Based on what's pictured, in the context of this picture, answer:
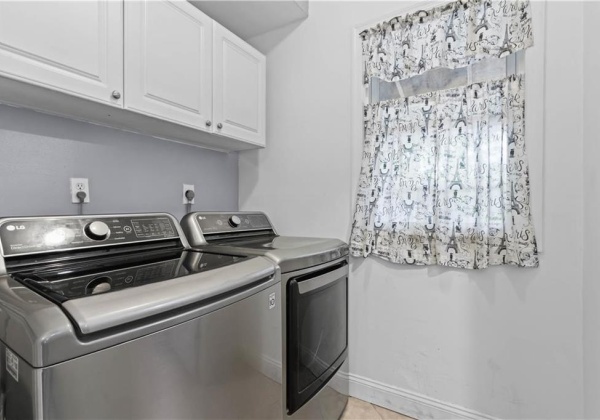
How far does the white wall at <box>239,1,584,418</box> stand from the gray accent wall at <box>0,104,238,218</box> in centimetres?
55

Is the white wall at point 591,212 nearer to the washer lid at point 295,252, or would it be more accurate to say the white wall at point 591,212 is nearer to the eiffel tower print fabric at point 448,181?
the eiffel tower print fabric at point 448,181

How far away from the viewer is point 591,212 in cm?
125

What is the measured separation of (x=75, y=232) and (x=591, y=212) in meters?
2.04

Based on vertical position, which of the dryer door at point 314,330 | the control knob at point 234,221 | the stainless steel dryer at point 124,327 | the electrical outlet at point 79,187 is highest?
the electrical outlet at point 79,187

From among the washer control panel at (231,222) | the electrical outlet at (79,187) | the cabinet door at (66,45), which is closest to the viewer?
the cabinet door at (66,45)

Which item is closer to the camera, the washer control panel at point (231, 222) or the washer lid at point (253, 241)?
the washer lid at point (253, 241)

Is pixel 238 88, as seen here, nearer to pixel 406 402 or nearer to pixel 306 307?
pixel 306 307

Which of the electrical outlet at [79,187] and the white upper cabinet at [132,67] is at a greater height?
the white upper cabinet at [132,67]

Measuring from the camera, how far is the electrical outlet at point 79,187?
1422 mm

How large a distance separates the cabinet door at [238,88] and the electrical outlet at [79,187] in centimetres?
70

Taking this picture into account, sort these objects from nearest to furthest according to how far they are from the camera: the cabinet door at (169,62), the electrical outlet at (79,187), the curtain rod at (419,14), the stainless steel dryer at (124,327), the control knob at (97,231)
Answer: the stainless steel dryer at (124,327), the control knob at (97,231), the cabinet door at (169,62), the electrical outlet at (79,187), the curtain rod at (419,14)

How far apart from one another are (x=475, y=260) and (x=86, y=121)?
2.03m

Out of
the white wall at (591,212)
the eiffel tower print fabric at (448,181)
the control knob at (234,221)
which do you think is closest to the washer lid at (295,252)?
the control knob at (234,221)

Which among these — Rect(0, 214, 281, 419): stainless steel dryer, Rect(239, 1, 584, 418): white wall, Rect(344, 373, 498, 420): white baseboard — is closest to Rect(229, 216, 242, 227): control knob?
Rect(239, 1, 584, 418): white wall
